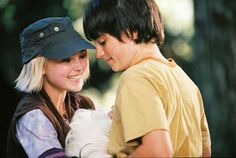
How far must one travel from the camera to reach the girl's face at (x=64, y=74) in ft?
16.6

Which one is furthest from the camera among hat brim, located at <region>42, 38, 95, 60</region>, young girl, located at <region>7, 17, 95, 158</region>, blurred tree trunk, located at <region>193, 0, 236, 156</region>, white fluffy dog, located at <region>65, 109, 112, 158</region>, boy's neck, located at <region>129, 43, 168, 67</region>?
blurred tree trunk, located at <region>193, 0, 236, 156</region>

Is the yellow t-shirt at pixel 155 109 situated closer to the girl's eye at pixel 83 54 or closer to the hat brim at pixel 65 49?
the hat brim at pixel 65 49

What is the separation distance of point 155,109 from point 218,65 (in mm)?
1969

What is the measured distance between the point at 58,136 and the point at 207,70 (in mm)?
1390

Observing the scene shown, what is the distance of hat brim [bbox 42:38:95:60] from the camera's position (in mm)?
4969

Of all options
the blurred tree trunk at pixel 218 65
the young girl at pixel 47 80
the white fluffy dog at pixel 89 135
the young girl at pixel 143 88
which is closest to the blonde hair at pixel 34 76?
the young girl at pixel 47 80

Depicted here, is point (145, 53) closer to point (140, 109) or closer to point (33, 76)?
point (140, 109)

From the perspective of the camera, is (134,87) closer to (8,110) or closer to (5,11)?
(8,110)

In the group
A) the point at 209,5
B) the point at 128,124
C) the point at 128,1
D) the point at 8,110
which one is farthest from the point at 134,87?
the point at 8,110

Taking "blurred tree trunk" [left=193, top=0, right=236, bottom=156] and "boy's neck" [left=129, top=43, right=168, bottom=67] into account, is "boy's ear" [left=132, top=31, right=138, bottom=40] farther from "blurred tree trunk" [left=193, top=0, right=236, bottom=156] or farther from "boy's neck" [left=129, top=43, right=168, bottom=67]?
"blurred tree trunk" [left=193, top=0, right=236, bottom=156]

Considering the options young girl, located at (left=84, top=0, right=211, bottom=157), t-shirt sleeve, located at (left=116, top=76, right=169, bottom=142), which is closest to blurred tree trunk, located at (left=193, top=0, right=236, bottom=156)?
young girl, located at (left=84, top=0, right=211, bottom=157)

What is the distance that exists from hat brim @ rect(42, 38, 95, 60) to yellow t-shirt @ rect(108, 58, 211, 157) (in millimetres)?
986

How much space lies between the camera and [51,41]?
5051 millimetres

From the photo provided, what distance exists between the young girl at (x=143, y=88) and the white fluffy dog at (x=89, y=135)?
0.41 meters
